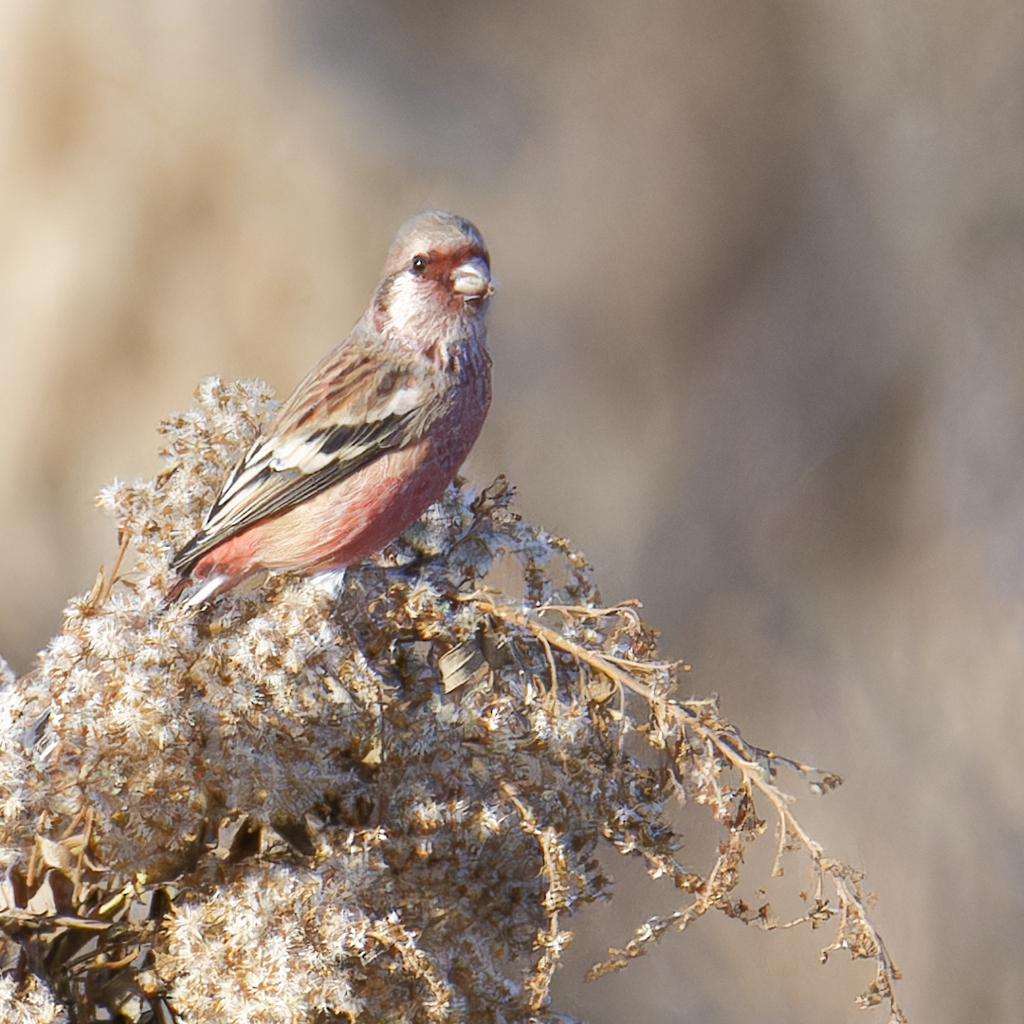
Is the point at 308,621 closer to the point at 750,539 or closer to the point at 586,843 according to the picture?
the point at 586,843

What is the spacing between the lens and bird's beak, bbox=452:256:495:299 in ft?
2.19

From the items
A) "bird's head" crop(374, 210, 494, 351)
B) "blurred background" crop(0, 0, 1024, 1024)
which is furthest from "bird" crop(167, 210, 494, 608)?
"blurred background" crop(0, 0, 1024, 1024)

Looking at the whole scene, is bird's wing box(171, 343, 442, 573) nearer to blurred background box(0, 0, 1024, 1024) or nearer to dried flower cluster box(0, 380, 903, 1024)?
dried flower cluster box(0, 380, 903, 1024)

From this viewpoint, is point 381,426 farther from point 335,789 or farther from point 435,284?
point 335,789

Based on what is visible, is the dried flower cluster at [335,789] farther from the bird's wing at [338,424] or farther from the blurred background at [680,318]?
the blurred background at [680,318]

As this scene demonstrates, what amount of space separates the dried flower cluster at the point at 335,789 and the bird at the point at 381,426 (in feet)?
0.14

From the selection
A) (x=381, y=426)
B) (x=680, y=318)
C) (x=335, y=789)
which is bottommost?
(x=335, y=789)

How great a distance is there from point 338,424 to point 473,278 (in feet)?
0.44

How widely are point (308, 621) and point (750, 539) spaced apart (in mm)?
936

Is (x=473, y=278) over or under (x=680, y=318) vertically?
under

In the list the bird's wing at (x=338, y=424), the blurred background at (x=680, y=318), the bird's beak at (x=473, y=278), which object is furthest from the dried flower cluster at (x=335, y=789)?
the blurred background at (x=680, y=318)

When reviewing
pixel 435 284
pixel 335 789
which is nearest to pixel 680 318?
pixel 435 284

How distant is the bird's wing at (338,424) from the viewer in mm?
656

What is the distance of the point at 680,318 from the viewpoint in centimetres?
132
